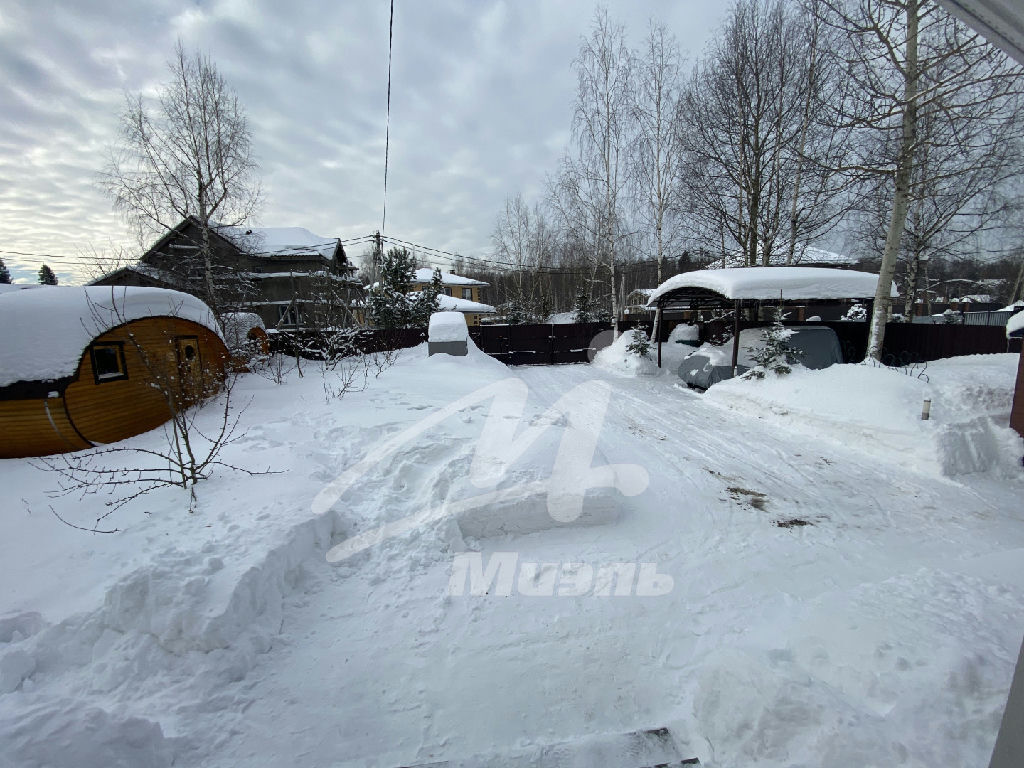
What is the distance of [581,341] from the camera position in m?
17.7

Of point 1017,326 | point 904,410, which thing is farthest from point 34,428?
point 1017,326

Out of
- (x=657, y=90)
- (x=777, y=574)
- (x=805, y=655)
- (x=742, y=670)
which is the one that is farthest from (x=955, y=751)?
(x=657, y=90)

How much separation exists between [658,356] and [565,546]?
35.7 ft

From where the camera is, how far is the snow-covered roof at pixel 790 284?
336 inches

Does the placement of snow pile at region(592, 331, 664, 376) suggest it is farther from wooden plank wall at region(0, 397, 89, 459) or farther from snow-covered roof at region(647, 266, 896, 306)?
wooden plank wall at region(0, 397, 89, 459)

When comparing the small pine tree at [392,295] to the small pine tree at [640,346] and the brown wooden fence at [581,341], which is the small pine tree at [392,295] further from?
the small pine tree at [640,346]
